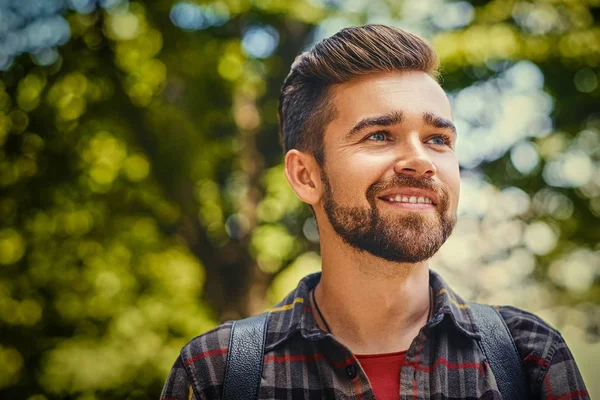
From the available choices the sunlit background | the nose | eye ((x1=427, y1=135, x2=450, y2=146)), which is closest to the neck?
the nose

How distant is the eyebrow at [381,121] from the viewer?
6.80 ft

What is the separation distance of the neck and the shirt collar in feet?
0.25

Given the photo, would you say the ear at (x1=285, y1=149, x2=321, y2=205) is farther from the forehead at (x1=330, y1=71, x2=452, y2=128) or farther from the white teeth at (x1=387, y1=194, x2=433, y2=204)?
the white teeth at (x1=387, y1=194, x2=433, y2=204)

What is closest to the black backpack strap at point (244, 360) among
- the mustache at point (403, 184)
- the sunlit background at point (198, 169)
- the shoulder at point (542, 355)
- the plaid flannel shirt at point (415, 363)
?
the plaid flannel shirt at point (415, 363)

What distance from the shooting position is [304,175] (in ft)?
7.78

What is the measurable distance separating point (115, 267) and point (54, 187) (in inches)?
46.7

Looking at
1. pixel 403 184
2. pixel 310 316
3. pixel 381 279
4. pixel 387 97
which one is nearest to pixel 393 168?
pixel 403 184

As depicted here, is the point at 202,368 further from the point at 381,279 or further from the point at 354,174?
the point at 354,174

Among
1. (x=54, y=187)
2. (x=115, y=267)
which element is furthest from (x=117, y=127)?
(x=115, y=267)

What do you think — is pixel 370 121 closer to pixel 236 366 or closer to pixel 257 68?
pixel 236 366

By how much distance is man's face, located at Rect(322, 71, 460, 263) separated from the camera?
6.64ft

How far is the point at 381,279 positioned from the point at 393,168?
0.40 meters

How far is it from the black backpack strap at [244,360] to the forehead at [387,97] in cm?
80

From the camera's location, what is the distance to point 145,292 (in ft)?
23.6
